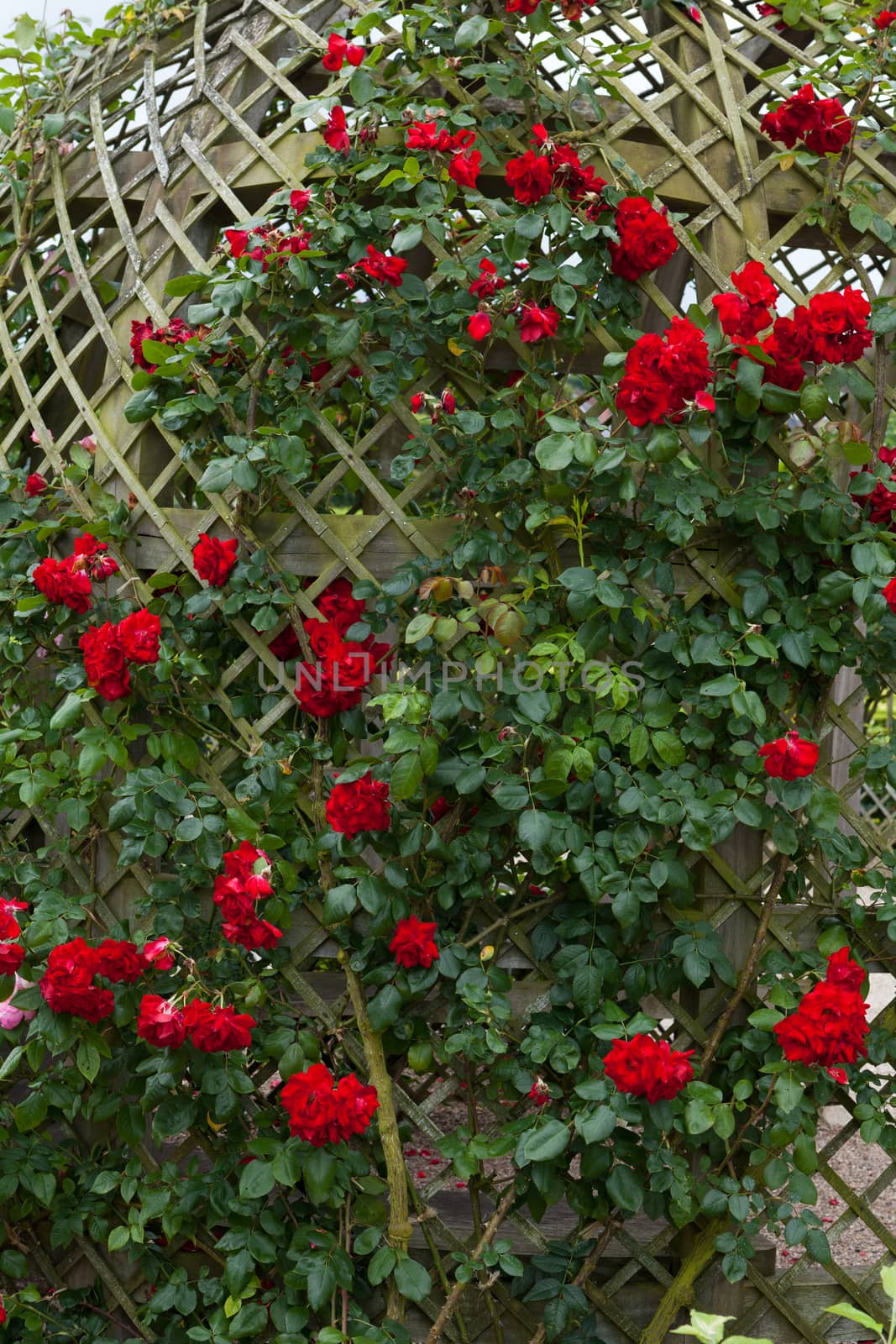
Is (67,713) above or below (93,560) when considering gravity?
below

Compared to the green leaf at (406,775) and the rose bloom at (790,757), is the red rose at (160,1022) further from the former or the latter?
the rose bloom at (790,757)

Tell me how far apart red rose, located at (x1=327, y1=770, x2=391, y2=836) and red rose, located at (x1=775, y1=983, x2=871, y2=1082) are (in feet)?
2.56

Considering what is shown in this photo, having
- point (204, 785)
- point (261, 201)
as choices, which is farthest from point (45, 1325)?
point (261, 201)

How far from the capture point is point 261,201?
7.84 feet

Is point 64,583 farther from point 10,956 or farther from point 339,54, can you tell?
point 339,54

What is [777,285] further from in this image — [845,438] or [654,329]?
[654,329]

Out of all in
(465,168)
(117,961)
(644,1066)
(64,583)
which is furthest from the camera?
(64,583)

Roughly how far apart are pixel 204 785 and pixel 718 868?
0.96m

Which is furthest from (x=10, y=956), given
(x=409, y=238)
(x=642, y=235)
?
(x=642, y=235)

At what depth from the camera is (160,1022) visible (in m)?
1.99

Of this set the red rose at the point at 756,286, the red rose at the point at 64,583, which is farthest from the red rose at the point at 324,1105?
the red rose at the point at 756,286

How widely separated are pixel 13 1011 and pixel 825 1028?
146cm

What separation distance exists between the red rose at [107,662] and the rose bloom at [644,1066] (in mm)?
1068

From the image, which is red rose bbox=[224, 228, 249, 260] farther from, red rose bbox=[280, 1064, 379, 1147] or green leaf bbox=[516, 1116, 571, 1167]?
green leaf bbox=[516, 1116, 571, 1167]
